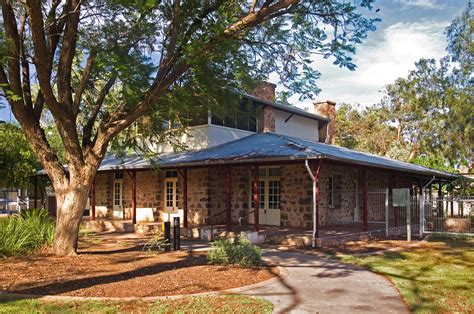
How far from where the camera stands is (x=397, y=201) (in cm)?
1434

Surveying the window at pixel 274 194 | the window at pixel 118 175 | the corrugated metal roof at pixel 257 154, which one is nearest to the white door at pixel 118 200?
the window at pixel 118 175

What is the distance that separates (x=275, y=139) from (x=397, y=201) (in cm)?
456

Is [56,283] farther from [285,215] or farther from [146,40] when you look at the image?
[285,215]

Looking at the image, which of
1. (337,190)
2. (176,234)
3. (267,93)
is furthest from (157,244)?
(267,93)

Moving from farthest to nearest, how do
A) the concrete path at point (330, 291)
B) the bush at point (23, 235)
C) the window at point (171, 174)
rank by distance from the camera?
1. the window at point (171, 174)
2. the bush at point (23, 235)
3. the concrete path at point (330, 291)

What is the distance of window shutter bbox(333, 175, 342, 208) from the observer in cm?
1736

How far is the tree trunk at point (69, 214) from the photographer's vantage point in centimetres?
960

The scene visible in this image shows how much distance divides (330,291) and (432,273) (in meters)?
2.94

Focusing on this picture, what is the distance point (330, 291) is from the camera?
23.3ft

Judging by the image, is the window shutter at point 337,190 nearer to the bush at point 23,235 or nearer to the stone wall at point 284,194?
the stone wall at point 284,194

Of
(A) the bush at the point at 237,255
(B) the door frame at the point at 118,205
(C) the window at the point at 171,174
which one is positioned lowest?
(A) the bush at the point at 237,255

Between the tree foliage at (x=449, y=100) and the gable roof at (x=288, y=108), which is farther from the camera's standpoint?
the tree foliage at (x=449, y=100)

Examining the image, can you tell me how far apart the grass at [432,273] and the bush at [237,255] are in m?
2.43

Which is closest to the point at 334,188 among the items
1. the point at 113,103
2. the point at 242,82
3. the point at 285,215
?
the point at 285,215
